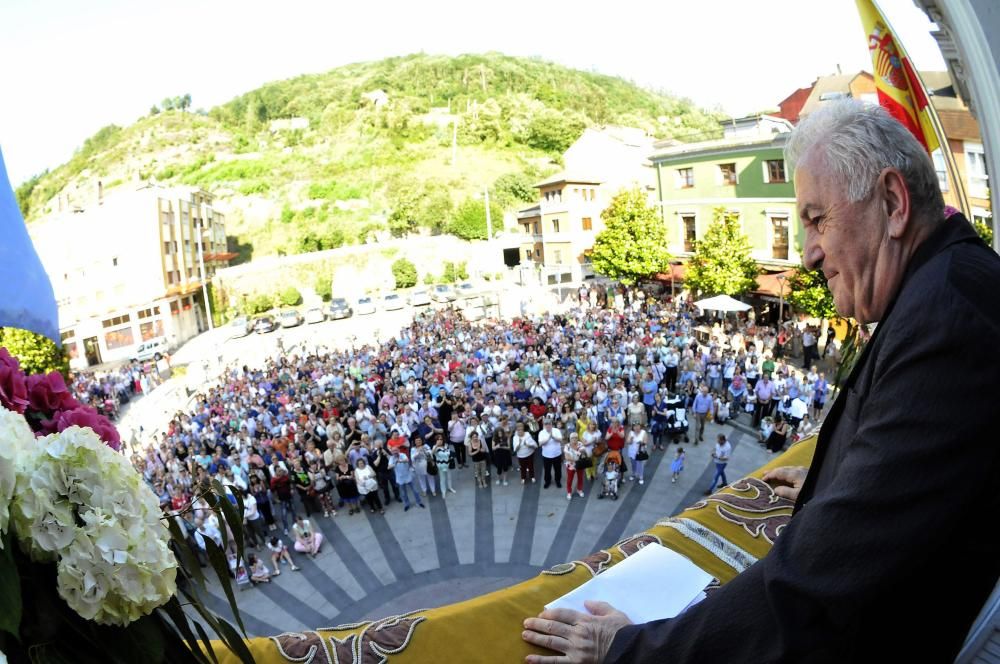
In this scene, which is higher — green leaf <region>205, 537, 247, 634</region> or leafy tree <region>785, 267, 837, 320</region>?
green leaf <region>205, 537, 247, 634</region>

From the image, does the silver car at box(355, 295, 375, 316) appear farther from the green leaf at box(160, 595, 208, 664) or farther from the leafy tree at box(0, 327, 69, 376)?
the green leaf at box(160, 595, 208, 664)

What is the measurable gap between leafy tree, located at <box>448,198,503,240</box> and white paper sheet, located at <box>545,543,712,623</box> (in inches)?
1812

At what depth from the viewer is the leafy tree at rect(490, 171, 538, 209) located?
177ft

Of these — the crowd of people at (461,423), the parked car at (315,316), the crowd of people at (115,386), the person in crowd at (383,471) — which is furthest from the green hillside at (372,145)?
the person in crowd at (383,471)

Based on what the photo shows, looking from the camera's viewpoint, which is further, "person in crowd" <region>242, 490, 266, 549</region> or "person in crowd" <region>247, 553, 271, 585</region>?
"person in crowd" <region>242, 490, 266, 549</region>

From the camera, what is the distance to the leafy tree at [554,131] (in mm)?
65188

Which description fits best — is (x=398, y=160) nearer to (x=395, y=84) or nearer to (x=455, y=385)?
(x=395, y=84)

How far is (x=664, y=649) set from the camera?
1338mm

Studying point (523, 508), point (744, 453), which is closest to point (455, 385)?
point (523, 508)

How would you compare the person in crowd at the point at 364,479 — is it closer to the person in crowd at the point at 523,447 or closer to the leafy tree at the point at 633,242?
the person in crowd at the point at 523,447

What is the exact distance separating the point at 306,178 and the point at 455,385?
5730 cm

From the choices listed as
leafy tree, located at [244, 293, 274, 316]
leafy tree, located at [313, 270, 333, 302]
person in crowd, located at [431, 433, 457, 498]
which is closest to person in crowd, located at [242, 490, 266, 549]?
person in crowd, located at [431, 433, 457, 498]

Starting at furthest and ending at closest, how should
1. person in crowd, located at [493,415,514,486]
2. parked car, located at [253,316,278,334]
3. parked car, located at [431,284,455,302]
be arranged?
parked car, located at [431,284,455,302], parked car, located at [253,316,278,334], person in crowd, located at [493,415,514,486]

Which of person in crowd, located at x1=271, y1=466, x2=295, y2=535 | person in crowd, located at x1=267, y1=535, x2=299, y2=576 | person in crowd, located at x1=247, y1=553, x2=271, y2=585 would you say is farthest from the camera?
person in crowd, located at x1=271, y1=466, x2=295, y2=535
